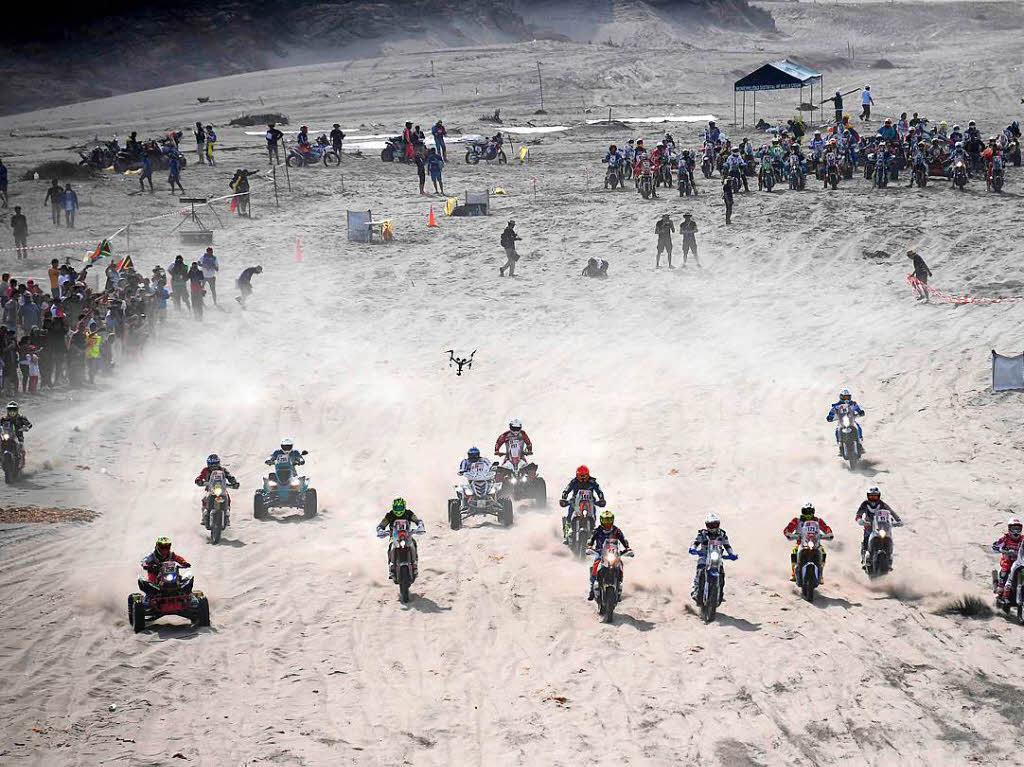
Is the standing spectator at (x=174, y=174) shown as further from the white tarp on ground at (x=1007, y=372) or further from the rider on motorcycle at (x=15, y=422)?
the white tarp on ground at (x=1007, y=372)

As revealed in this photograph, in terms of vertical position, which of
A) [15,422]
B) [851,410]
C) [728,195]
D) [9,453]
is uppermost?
[728,195]

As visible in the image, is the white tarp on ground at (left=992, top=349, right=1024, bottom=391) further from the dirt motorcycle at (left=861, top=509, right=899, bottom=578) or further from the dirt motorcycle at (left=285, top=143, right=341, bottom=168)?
the dirt motorcycle at (left=285, top=143, right=341, bottom=168)

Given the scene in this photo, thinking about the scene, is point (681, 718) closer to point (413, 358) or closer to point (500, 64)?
point (413, 358)

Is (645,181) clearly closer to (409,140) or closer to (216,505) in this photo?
(409,140)

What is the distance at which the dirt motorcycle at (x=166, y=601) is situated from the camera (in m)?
14.4

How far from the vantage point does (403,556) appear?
51.1ft

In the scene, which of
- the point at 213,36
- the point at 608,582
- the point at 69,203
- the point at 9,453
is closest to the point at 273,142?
the point at 69,203

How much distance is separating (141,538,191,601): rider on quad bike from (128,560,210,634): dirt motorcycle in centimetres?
4

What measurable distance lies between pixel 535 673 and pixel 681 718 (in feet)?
6.17

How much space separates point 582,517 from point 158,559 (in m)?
5.86

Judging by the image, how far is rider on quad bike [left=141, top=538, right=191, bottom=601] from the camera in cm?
1466

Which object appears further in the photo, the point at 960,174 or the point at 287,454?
the point at 960,174

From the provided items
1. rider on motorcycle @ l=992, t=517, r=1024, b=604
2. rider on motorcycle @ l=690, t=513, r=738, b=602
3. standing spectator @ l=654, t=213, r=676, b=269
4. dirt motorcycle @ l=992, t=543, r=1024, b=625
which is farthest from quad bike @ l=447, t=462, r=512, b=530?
standing spectator @ l=654, t=213, r=676, b=269

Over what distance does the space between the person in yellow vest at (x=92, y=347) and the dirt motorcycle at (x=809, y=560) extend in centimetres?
1728
